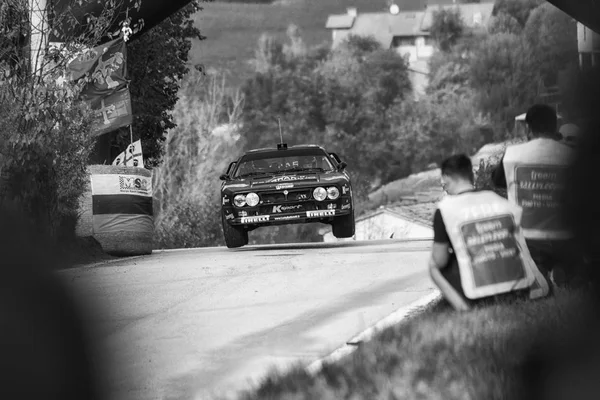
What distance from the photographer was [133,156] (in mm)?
23062

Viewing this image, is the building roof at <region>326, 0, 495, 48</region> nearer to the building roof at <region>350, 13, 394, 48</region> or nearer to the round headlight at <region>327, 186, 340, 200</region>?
the building roof at <region>350, 13, 394, 48</region>

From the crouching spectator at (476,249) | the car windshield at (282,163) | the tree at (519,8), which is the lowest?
the crouching spectator at (476,249)

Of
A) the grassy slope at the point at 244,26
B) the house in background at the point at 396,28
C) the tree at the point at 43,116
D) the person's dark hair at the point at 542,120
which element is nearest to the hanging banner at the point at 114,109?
the tree at the point at 43,116

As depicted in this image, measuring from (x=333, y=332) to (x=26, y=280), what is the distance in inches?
256

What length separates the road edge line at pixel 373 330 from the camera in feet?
22.1

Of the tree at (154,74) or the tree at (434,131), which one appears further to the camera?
the tree at (434,131)

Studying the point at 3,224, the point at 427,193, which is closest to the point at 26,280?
the point at 3,224

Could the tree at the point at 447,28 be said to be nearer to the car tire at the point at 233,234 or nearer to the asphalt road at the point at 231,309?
the car tire at the point at 233,234

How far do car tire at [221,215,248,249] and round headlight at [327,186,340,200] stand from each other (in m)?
1.58

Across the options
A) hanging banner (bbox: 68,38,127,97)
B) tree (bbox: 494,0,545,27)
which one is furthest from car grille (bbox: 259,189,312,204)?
tree (bbox: 494,0,545,27)

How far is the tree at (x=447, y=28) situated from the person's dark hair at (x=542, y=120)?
132 meters

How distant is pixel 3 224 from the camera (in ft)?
8.17

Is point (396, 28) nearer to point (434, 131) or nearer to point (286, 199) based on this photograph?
point (434, 131)

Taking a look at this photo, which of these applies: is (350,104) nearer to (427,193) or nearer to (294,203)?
(427,193)
